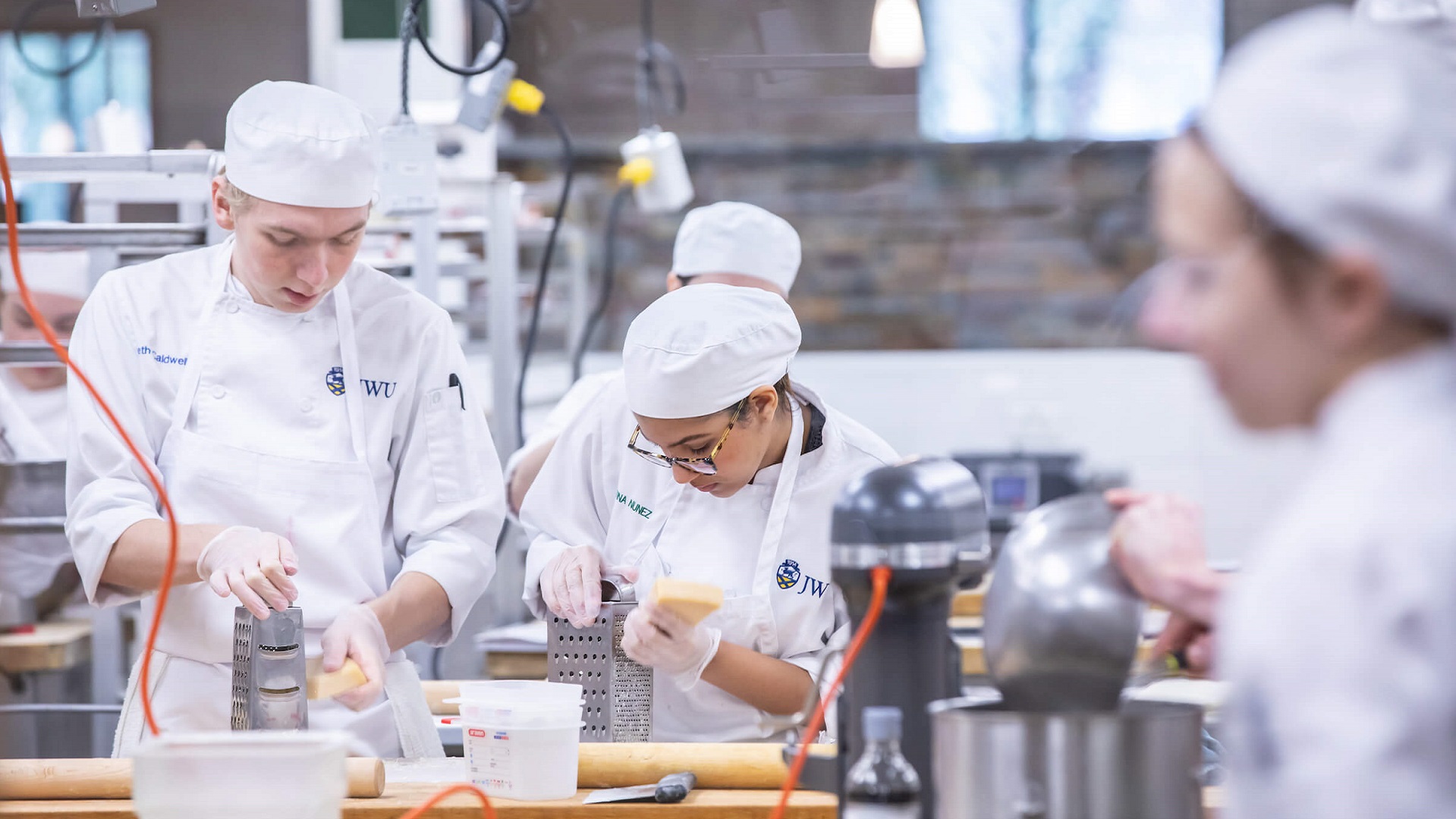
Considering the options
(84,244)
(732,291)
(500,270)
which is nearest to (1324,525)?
(732,291)

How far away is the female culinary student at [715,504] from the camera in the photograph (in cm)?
181

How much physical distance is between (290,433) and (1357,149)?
1562 mm

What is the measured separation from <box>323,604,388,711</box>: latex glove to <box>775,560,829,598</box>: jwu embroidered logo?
547 mm

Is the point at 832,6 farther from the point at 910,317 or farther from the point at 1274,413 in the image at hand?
the point at 1274,413

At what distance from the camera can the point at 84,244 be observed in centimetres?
252

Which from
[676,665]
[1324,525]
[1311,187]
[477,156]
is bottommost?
[676,665]

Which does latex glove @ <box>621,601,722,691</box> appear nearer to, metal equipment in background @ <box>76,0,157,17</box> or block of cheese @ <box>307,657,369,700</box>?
block of cheese @ <box>307,657,369,700</box>

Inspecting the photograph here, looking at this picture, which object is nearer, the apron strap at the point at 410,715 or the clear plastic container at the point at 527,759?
the clear plastic container at the point at 527,759

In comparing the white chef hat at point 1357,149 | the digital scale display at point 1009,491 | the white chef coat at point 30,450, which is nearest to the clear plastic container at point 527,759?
the white chef hat at point 1357,149

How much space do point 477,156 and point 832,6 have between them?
182 centimetres

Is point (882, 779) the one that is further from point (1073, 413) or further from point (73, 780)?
point (1073, 413)

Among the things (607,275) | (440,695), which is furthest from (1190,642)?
(607,275)

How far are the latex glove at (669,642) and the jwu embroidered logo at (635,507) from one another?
0.26 m

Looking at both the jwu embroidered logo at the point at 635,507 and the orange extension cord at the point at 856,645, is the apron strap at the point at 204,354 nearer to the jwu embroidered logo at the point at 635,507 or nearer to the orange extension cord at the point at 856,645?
the jwu embroidered logo at the point at 635,507
